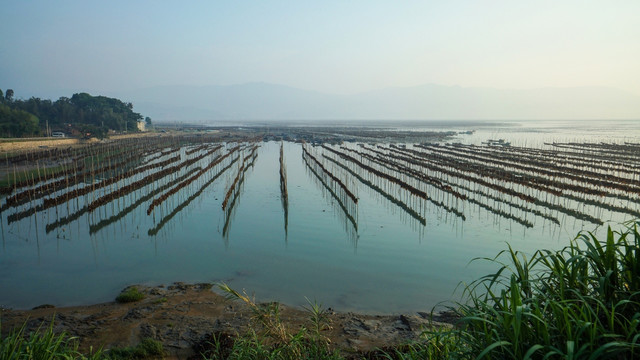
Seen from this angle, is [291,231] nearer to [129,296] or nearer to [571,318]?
[129,296]

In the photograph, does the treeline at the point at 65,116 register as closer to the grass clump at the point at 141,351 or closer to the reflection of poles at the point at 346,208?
the reflection of poles at the point at 346,208

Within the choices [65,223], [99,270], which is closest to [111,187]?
[65,223]

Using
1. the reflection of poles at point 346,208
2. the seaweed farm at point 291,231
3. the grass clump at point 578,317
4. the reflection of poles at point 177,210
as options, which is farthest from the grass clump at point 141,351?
the reflection of poles at point 177,210

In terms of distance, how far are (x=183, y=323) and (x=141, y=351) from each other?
4.17ft

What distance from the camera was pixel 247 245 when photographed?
42.1 ft

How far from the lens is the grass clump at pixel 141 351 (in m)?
6.09

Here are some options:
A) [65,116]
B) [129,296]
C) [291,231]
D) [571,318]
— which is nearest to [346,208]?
[291,231]

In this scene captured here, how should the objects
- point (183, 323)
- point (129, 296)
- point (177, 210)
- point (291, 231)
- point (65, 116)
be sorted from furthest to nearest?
point (65, 116) → point (177, 210) → point (291, 231) → point (129, 296) → point (183, 323)

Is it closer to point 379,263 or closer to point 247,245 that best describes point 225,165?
point 247,245

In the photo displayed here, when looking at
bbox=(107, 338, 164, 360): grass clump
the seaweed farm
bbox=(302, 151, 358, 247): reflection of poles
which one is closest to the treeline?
the seaweed farm

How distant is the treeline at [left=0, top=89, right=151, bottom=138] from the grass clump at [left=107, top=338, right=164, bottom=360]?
1703 inches

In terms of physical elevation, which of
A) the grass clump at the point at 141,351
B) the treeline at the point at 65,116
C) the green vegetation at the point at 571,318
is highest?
the treeline at the point at 65,116

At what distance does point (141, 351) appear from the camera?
20.3ft

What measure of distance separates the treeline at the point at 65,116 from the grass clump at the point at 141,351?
43262mm
